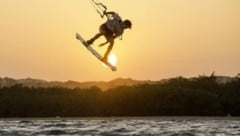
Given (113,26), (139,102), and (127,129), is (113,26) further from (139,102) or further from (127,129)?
(139,102)

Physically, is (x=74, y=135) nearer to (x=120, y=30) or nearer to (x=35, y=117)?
(x=120, y=30)

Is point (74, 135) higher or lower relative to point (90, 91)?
lower

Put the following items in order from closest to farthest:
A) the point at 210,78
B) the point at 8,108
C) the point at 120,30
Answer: the point at 120,30
the point at 8,108
the point at 210,78

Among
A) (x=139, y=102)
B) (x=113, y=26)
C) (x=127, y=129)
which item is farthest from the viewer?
(x=139, y=102)

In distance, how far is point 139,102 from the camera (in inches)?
4163

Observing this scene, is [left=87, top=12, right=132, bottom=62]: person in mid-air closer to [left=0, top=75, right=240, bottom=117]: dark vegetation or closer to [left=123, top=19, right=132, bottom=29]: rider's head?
[left=123, top=19, right=132, bottom=29]: rider's head

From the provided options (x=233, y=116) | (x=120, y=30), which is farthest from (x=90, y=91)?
(x=120, y=30)

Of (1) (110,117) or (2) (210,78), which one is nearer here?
(1) (110,117)

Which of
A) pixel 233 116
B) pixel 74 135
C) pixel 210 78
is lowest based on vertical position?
pixel 74 135

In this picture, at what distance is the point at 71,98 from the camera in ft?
363

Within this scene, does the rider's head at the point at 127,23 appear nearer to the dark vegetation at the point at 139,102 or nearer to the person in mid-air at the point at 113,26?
the person in mid-air at the point at 113,26

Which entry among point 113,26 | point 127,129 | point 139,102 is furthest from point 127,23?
point 139,102

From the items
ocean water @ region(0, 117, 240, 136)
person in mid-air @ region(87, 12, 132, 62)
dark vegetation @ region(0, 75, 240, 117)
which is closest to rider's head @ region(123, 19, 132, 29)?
person in mid-air @ region(87, 12, 132, 62)

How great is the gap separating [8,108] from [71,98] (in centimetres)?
835
